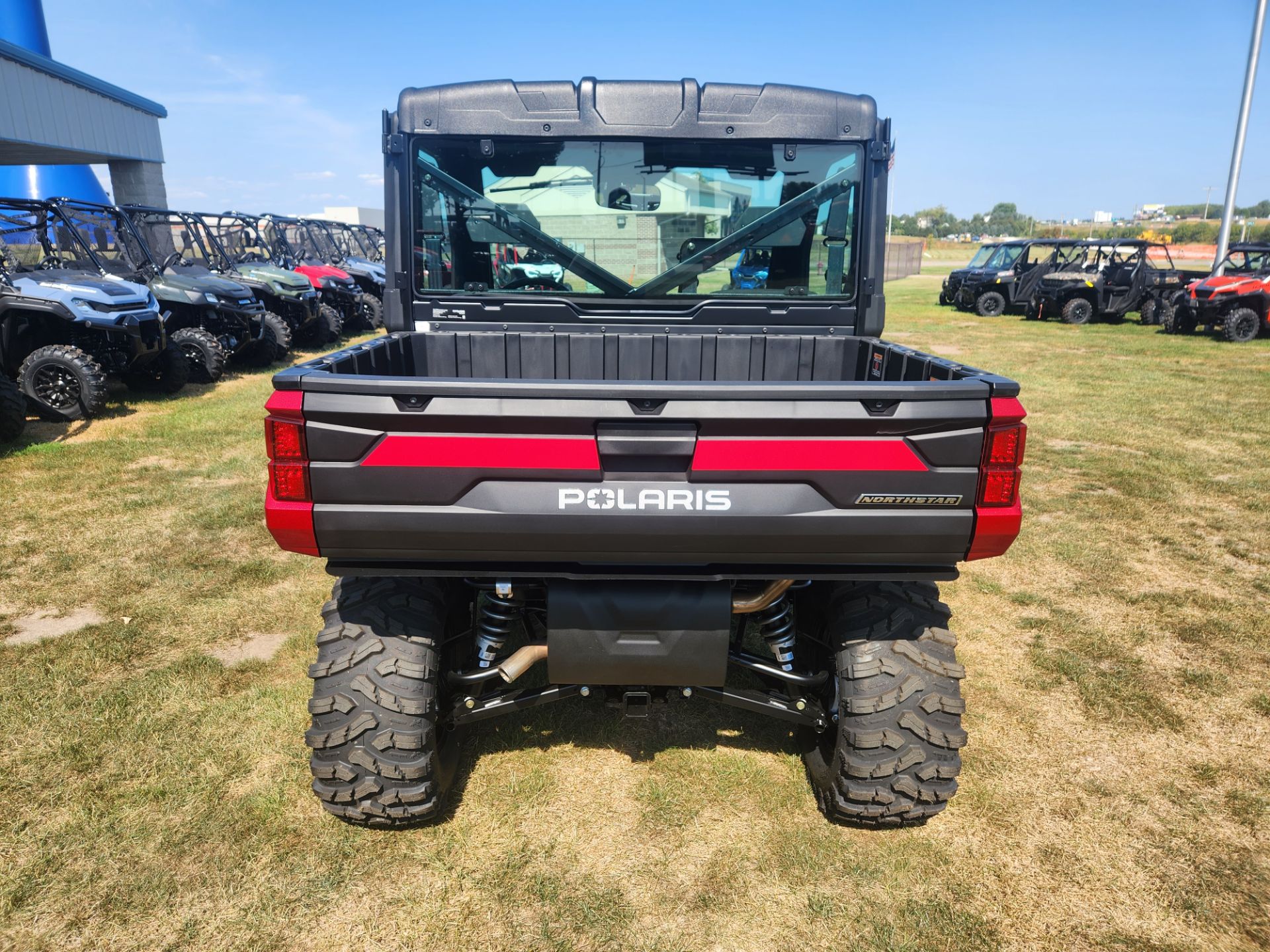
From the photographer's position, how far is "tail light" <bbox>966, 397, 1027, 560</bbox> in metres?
2.10

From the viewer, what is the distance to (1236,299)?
1493 cm

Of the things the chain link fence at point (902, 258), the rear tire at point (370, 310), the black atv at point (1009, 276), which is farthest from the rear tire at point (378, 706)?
the chain link fence at point (902, 258)

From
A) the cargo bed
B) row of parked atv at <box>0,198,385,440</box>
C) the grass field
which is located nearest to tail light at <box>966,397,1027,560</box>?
the cargo bed

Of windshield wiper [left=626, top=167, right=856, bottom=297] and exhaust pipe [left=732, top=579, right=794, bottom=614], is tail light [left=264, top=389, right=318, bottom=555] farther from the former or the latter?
windshield wiper [left=626, top=167, right=856, bottom=297]

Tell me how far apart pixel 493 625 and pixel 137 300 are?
7505 millimetres

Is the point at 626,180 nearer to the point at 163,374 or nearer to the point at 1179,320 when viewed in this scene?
the point at 163,374

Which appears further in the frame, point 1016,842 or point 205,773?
point 205,773

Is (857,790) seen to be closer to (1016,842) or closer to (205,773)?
(1016,842)

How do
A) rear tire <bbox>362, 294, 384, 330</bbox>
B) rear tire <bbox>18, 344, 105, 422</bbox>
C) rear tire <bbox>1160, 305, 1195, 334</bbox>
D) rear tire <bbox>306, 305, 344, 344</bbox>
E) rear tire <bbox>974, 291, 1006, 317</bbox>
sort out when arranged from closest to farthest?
rear tire <bbox>18, 344, 105, 422</bbox> → rear tire <bbox>306, 305, 344, 344</bbox> → rear tire <bbox>362, 294, 384, 330</bbox> → rear tire <bbox>1160, 305, 1195, 334</bbox> → rear tire <bbox>974, 291, 1006, 317</bbox>

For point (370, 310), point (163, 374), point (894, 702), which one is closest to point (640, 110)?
point (894, 702)

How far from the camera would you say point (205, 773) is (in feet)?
9.50

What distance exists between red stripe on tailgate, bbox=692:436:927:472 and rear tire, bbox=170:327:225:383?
9318 millimetres

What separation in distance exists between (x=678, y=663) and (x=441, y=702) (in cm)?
87

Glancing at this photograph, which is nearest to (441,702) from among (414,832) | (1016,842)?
(414,832)
